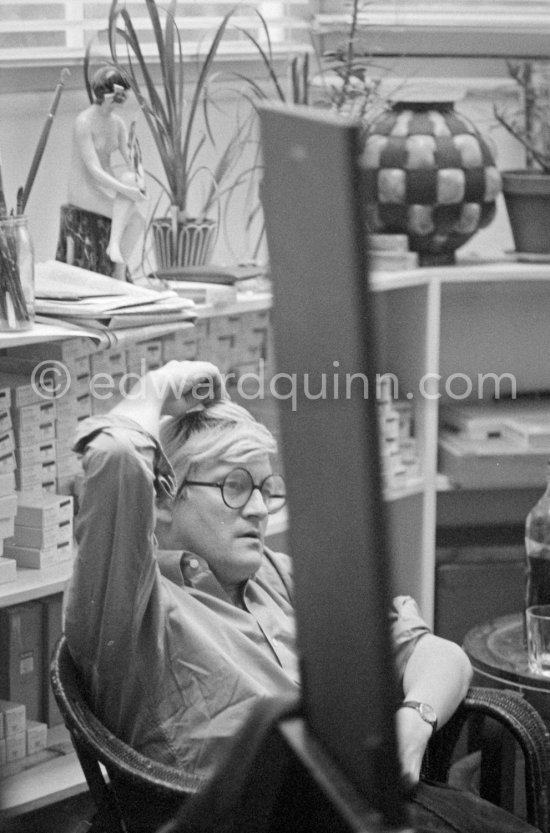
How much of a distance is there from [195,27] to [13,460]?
1.14 metres

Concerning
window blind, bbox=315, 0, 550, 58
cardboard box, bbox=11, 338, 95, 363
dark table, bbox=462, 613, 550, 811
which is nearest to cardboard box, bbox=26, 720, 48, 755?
cardboard box, bbox=11, 338, 95, 363

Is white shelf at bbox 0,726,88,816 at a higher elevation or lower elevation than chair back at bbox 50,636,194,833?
lower

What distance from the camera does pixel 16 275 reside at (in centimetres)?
206

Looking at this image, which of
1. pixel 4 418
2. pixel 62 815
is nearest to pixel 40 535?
pixel 4 418

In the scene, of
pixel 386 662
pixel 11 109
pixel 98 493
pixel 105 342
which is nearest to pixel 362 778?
pixel 386 662

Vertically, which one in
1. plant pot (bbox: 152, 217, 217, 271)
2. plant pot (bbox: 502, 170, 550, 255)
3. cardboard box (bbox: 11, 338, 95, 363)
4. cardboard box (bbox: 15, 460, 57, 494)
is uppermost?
plant pot (bbox: 502, 170, 550, 255)

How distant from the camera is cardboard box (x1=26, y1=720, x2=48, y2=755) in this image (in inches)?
92.5

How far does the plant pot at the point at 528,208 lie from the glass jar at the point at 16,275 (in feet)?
4.40

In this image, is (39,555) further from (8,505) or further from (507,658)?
(507,658)

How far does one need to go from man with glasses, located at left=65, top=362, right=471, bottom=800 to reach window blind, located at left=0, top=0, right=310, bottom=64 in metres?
1.02

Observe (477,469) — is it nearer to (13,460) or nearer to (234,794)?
(13,460)

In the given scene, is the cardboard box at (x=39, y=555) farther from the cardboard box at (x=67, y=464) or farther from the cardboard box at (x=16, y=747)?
the cardboard box at (x=16, y=747)

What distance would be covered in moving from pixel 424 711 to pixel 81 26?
62.8 inches

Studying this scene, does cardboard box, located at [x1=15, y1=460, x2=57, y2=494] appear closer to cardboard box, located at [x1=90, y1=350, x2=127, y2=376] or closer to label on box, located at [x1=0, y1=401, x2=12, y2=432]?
label on box, located at [x1=0, y1=401, x2=12, y2=432]
